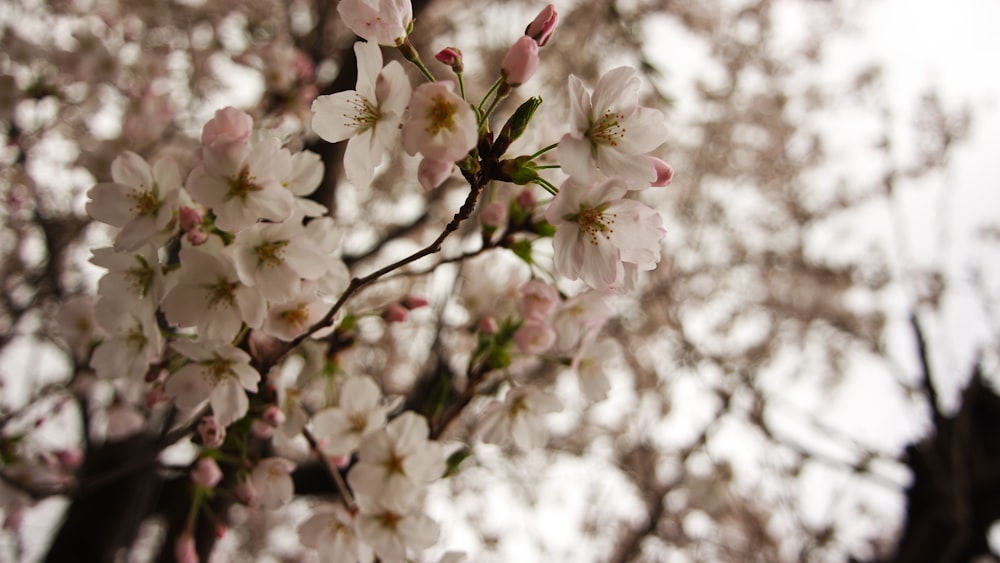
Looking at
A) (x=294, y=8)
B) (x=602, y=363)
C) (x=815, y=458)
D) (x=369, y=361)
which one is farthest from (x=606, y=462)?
(x=294, y=8)

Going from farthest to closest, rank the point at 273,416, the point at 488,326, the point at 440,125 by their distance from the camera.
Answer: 1. the point at 488,326
2. the point at 273,416
3. the point at 440,125

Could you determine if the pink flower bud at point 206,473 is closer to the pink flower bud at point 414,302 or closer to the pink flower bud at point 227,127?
the pink flower bud at point 414,302

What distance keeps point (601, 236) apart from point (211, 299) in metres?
0.62

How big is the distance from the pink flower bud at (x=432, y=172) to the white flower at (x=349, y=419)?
1.77 feet

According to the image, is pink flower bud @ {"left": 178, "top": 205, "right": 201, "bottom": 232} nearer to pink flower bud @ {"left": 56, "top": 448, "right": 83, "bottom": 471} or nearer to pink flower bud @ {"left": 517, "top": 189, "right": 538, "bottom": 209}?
pink flower bud @ {"left": 517, "top": 189, "right": 538, "bottom": 209}

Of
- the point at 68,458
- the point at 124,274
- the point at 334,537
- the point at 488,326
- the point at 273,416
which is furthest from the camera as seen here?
the point at 68,458

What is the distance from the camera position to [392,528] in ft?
3.63

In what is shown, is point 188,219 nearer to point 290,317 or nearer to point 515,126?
point 290,317

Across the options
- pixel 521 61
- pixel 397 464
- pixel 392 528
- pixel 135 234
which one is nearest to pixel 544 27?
pixel 521 61

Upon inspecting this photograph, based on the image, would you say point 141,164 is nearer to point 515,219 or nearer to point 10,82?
point 515,219

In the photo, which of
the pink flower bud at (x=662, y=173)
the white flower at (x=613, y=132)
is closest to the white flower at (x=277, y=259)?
the white flower at (x=613, y=132)

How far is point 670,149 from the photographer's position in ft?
16.1

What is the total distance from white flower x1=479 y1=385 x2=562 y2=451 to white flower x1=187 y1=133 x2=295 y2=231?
0.63 m

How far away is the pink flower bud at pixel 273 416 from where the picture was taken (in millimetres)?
1069
